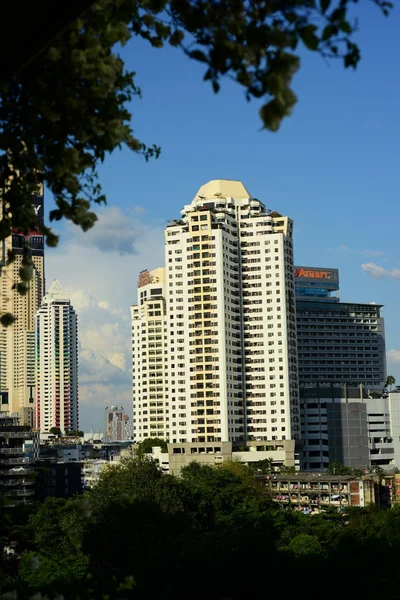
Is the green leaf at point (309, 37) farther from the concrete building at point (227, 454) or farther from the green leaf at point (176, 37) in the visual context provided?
the concrete building at point (227, 454)

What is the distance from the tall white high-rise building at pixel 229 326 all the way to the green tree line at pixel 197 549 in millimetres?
40536

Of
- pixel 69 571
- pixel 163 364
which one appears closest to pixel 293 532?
pixel 69 571

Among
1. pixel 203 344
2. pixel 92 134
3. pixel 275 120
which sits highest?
pixel 203 344

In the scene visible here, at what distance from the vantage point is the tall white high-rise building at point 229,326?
13112 cm

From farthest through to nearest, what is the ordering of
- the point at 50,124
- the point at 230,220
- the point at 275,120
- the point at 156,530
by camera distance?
the point at 230,220 → the point at 156,530 → the point at 50,124 → the point at 275,120

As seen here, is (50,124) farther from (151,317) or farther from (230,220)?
(151,317)

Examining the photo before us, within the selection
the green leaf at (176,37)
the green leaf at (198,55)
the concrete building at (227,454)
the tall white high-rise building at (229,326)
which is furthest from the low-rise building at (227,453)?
the green leaf at (198,55)

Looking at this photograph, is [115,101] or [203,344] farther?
[203,344]

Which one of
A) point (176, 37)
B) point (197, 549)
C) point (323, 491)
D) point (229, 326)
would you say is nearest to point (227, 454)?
point (229, 326)

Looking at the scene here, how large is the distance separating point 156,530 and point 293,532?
33.5ft

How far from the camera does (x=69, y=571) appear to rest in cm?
5144

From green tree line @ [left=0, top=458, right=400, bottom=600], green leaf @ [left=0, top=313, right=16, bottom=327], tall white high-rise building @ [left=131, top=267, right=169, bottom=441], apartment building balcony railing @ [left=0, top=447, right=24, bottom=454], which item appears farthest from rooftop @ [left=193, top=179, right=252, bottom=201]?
green leaf @ [left=0, top=313, right=16, bottom=327]

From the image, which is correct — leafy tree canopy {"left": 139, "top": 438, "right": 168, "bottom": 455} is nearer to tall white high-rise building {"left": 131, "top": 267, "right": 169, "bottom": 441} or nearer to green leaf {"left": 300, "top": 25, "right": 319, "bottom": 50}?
tall white high-rise building {"left": 131, "top": 267, "right": 169, "bottom": 441}

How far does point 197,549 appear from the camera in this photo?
4881 cm
